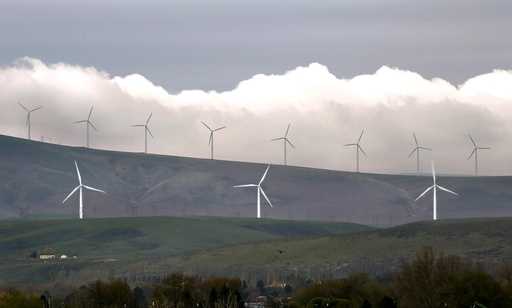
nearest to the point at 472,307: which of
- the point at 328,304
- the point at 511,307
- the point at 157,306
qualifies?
the point at 511,307

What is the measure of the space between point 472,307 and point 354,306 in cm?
1539

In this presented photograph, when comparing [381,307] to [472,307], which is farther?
[472,307]

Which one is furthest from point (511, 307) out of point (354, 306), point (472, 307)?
point (354, 306)

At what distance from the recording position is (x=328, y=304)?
19812cm

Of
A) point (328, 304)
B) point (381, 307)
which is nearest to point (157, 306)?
point (328, 304)

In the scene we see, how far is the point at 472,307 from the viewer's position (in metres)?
197

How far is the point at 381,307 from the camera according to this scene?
586ft

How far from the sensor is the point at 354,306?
199 m

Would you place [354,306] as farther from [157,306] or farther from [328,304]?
[157,306]

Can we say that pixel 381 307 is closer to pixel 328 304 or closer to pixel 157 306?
pixel 328 304

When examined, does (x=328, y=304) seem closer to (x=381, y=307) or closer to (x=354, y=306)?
(x=354, y=306)

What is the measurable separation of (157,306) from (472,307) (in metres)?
41.2

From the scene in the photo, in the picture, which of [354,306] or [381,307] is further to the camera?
[354,306]

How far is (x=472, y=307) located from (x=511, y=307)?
627 centimetres
